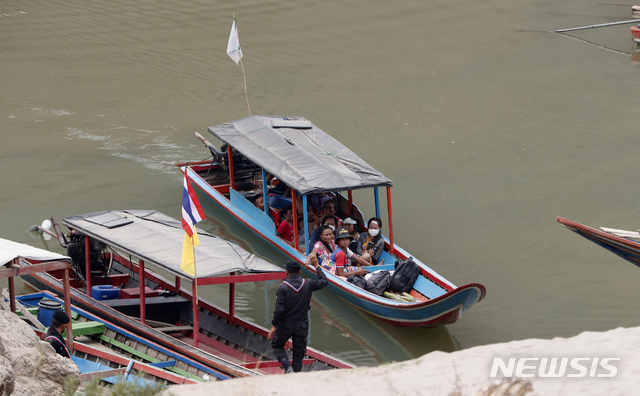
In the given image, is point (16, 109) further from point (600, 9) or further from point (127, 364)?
point (600, 9)

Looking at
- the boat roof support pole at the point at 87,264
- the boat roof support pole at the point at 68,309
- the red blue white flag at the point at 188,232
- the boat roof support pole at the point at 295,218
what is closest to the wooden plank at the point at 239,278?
the red blue white flag at the point at 188,232

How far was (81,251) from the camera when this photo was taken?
959 cm

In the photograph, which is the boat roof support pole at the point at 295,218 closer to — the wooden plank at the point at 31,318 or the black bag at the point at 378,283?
the black bag at the point at 378,283

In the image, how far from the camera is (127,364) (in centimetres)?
735

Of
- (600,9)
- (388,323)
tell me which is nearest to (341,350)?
(388,323)

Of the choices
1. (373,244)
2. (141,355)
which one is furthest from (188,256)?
(373,244)

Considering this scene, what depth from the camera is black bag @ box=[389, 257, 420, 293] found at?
1009 cm

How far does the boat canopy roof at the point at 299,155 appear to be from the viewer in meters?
10.8

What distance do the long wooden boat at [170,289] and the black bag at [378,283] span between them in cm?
205

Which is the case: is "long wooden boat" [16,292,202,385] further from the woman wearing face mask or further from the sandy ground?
the woman wearing face mask

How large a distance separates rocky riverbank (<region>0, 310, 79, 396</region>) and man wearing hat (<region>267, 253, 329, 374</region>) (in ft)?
7.85

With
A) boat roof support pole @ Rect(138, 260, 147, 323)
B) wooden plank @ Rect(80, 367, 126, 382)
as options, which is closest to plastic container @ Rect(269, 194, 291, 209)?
boat roof support pole @ Rect(138, 260, 147, 323)

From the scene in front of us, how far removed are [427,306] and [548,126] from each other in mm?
11039

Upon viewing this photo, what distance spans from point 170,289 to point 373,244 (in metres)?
3.55
